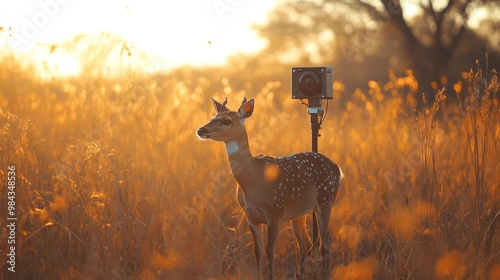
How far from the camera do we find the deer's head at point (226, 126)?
14.1ft

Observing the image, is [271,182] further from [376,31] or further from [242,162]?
[376,31]

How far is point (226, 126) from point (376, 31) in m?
15.9

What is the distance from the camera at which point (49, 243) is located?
4.77m

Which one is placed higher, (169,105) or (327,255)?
(169,105)

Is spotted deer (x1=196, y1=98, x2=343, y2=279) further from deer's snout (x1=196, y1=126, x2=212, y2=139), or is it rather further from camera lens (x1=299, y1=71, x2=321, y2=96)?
camera lens (x1=299, y1=71, x2=321, y2=96)

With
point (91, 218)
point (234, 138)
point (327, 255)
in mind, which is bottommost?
point (327, 255)

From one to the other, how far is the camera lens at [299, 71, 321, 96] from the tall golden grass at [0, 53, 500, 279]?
2.35ft

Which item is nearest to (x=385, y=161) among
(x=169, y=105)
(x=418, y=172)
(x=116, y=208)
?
(x=418, y=172)

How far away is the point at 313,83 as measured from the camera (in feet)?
17.7

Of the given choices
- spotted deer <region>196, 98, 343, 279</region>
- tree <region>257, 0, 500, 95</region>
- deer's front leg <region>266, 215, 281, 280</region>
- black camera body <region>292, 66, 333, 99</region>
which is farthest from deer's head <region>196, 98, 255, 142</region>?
tree <region>257, 0, 500, 95</region>

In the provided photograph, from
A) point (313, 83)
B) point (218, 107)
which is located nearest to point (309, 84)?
point (313, 83)

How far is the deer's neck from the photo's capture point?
450cm

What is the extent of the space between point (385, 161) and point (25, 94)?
352 cm

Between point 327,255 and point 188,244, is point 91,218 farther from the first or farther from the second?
point 327,255
